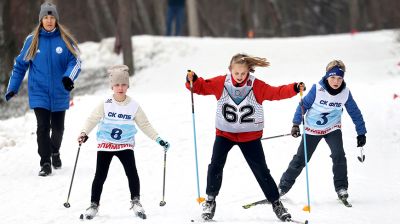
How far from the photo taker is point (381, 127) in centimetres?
1121

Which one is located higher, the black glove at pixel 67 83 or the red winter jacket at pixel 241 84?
the black glove at pixel 67 83

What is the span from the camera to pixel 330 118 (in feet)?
24.6

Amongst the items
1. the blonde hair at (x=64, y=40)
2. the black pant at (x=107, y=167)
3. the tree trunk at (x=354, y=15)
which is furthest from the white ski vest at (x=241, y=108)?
the tree trunk at (x=354, y=15)

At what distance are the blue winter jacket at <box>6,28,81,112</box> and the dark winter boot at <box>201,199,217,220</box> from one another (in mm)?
2749

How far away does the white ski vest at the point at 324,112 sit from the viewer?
293 inches

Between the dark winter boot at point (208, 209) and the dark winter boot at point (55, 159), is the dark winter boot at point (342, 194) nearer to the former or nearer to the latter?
the dark winter boot at point (208, 209)

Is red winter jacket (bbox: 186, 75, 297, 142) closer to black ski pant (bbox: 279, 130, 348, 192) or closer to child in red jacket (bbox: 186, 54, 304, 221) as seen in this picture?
child in red jacket (bbox: 186, 54, 304, 221)

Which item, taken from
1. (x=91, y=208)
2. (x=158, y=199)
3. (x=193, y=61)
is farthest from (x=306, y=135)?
(x=193, y=61)

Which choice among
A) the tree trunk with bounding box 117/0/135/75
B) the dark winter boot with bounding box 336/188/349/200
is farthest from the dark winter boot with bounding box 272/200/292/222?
the tree trunk with bounding box 117/0/135/75

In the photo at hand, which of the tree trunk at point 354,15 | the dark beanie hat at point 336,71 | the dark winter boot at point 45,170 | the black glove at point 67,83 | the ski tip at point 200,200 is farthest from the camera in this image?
the tree trunk at point 354,15

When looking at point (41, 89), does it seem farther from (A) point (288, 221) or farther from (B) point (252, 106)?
(A) point (288, 221)

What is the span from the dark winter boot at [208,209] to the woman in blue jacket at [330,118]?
Result: 1249 mm

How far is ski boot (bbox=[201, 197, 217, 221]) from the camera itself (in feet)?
21.8

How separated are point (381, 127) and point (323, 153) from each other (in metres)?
1.94
